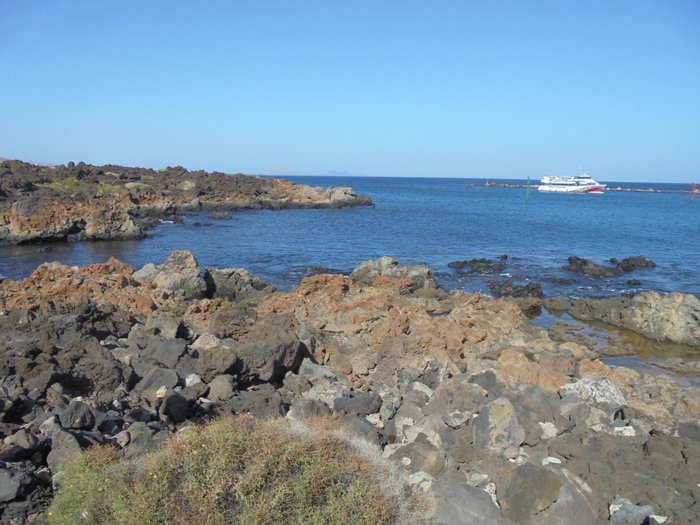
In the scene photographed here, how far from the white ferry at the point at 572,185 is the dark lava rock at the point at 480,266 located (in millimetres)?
128088

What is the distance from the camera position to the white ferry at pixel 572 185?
502 feet

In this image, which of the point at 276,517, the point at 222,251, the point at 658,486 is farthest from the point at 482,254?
the point at 276,517

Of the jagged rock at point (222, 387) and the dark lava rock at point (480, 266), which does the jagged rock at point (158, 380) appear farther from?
the dark lava rock at point (480, 266)

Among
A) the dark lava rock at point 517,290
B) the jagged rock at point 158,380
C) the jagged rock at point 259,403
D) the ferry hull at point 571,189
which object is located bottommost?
the dark lava rock at point 517,290

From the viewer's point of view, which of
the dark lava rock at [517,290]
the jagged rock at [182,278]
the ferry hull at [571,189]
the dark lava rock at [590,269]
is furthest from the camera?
the ferry hull at [571,189]

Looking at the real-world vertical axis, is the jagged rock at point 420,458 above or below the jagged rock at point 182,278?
below

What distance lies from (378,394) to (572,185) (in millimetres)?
159171

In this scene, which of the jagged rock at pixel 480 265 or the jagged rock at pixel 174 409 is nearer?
the jagged rock at pixel 174 409

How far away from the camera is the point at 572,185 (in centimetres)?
15825

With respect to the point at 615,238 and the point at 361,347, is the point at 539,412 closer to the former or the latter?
the point at 361,347

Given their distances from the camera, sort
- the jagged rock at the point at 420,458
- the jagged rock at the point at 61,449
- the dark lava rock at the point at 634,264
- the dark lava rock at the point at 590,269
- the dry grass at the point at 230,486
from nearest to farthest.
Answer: the dry grass at the point at 230,486, the jagged rock at the point at 61,449, the jagged rock at the point at 420,458, the dark lava rock at the point at 590,269, the dark lava rock at the point at 634,264

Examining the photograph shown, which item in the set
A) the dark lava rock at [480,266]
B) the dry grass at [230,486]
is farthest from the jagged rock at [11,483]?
the dark lava rock at [480,266]

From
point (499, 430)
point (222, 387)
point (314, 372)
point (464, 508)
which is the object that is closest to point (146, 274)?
point (314, 372)

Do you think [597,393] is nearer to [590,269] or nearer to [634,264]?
[590,269]
